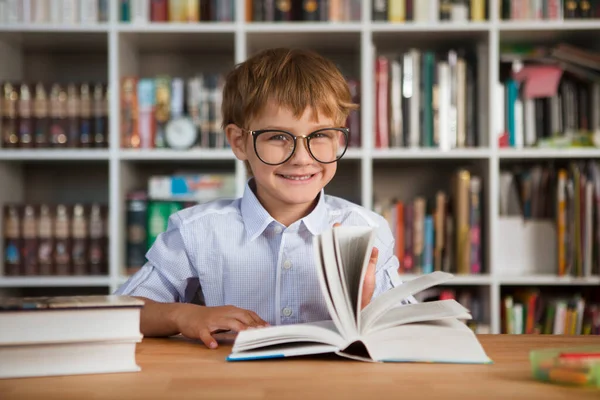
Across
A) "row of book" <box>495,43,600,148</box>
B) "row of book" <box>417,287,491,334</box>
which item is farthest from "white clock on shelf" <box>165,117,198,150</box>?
"row of book" <box>495,43,600,148</box>

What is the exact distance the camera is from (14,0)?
2.32 m

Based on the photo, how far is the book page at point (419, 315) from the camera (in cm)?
87

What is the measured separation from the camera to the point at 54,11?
7.64 feet

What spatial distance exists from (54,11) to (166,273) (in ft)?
4.63

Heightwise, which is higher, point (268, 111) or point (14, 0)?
point (14, 0)

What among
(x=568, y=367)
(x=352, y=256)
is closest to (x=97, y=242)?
(x=352, y=256)

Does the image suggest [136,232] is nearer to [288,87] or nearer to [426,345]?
[288,87]

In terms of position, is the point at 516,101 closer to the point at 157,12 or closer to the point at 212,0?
the point at 212,0

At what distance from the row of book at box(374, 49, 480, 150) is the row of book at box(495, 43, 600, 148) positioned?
0.16 metres

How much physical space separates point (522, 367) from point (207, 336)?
427mm

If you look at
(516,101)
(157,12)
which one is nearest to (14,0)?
(157,12)

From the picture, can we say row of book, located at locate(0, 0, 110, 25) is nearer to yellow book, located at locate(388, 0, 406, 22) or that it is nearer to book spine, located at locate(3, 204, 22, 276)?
book spine, located at locate(3, 204, 22, 276)

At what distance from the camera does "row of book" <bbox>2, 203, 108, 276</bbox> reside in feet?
7.76

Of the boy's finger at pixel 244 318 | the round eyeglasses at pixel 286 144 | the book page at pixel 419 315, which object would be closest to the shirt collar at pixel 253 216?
the round eyeglasses at pixel 286 144
